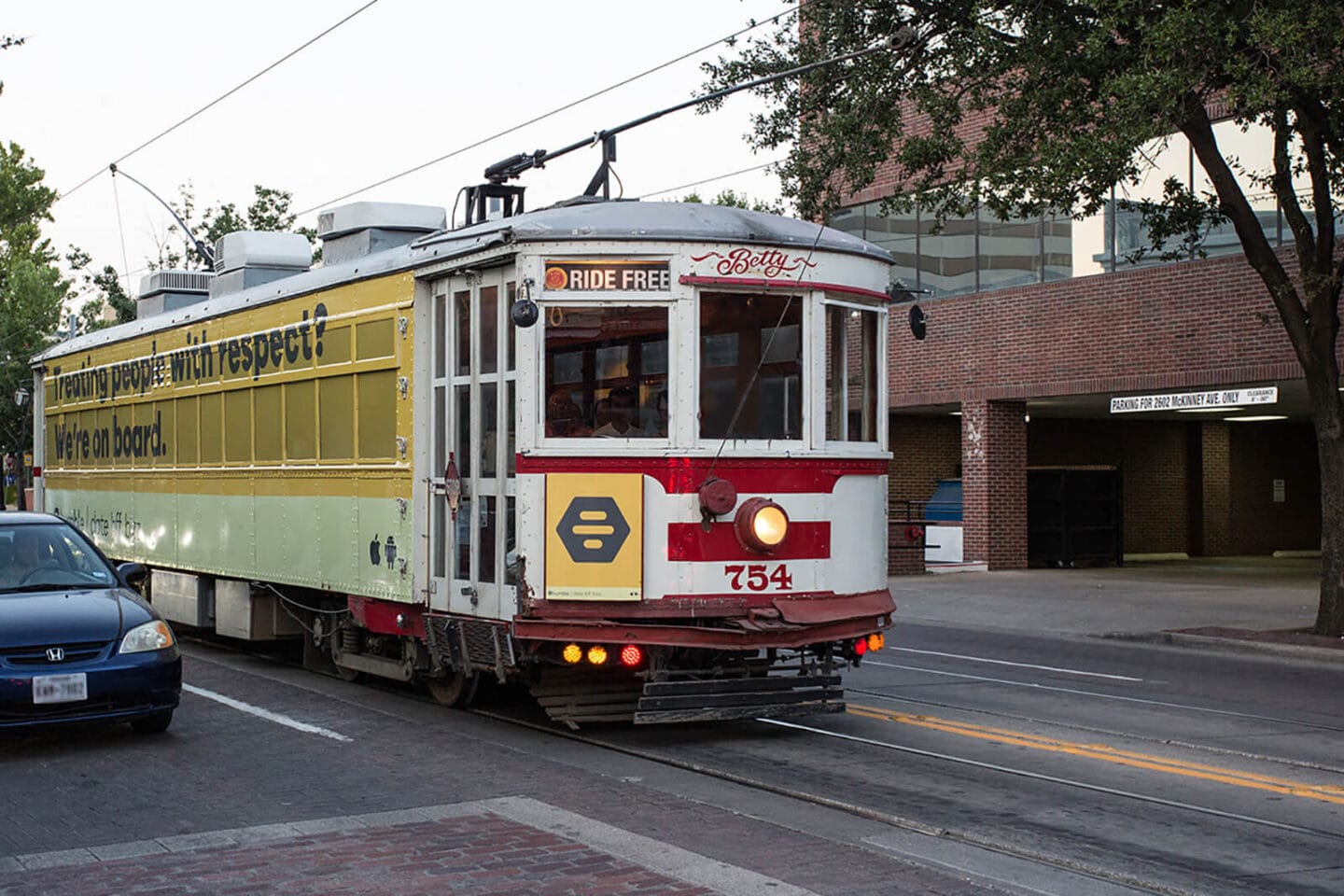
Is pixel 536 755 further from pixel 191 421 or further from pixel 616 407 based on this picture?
pixel 191 421

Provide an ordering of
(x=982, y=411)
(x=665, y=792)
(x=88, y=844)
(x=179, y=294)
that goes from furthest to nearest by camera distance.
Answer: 1. (x=982, y=411)
2. (x=179, y=294)
3. (x=665, y=792)
4. (x=88, y=844)

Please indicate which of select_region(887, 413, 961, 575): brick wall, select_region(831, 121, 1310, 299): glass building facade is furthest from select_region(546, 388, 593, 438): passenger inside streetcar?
select_region(887, 413, 961, 575): brick wall

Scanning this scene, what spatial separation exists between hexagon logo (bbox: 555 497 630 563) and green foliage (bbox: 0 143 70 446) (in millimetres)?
35008

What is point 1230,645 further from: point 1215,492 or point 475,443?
point 1215,492

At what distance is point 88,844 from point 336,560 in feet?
16.2

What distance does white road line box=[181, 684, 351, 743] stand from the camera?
10336mm

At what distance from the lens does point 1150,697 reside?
12914 millimetres

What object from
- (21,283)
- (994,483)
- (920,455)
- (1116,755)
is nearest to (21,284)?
(21,283)

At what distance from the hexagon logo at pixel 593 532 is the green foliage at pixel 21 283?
115 feet

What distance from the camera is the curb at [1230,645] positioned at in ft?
53.1

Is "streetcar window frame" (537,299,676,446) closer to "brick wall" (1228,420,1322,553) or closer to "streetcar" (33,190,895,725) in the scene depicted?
"streetcar" (33,190,895,725)

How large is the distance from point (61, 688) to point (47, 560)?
5.84 ft

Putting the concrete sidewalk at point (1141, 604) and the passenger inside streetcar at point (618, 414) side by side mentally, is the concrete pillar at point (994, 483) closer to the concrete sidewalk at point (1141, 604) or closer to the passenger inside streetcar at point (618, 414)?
the concrete sidewalk at point (1141, 604)

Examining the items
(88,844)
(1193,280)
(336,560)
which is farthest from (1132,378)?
(88,844)
